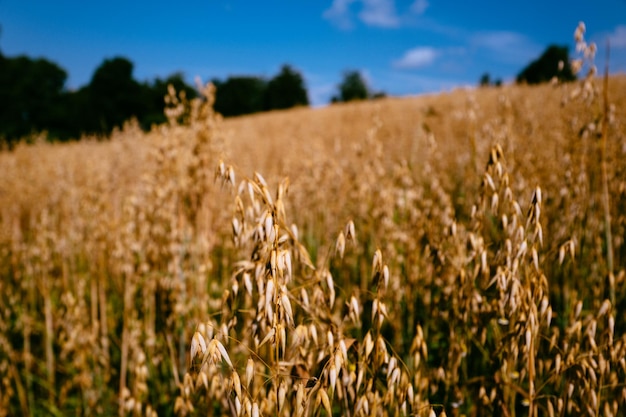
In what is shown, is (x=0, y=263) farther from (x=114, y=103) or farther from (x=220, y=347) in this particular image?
(x=114, y=103)

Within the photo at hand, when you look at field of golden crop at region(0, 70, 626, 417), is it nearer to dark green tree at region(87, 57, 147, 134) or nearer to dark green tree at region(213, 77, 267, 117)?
dark green tree at region(87, 57, 147, 134)

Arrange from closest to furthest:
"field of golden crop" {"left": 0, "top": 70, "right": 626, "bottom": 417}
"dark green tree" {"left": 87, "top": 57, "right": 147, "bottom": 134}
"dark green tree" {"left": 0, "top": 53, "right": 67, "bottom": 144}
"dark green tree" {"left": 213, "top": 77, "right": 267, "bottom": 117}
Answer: "field of golden crop" {"left": 0, "top": 70, "right": 626, "bottom": 417} < "dark green tree" {"left": 0, "top": 53, "right": 67, "bottom": 144} < "dark green tree" {"left": 87, "top": 57, "right": 147, "bottom": 134} < "dark green tree" {"left": 213, "top": 77, "right": 267, "bottom": 117}

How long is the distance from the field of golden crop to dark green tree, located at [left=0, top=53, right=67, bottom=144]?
55.2 metres

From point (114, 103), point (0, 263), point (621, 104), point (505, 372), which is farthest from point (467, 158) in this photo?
point (114, 103)

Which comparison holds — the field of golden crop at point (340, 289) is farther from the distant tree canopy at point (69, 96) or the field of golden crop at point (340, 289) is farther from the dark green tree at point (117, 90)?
the dark green tree at point (117, 90)

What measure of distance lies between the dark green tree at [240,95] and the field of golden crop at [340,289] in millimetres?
74218

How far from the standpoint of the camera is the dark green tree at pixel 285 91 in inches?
3100

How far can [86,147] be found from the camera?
10.6m

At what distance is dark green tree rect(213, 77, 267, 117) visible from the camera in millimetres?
76938

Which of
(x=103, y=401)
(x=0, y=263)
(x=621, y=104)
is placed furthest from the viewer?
(x=621, y=104)

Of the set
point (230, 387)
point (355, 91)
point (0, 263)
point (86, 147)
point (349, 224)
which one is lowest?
point (0, 263)

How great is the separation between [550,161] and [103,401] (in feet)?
12.8

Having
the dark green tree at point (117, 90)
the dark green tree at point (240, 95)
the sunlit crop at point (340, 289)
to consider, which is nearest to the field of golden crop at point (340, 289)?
the sunlit crop at point (340, 289)

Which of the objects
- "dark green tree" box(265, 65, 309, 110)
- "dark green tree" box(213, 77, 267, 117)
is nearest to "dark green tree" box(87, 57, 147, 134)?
"dark green tree" box(213, 77, 267, 117)
